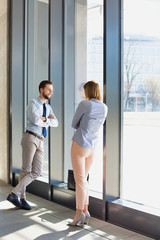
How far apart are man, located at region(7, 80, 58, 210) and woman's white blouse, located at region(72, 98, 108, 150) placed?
0.87 meters

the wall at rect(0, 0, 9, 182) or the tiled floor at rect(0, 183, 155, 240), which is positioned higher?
Answer: the wall at rect(0, 0, 9, 182)

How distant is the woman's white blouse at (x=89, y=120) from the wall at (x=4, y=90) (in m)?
2.98

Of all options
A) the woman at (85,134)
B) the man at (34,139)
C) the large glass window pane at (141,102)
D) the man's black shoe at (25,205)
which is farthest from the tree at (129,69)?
the man's black shoe at (25,205)

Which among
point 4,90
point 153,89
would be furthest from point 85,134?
point 4,90

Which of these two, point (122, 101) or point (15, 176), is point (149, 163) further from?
point (15, 176)

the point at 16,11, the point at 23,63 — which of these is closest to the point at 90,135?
the point at 23,63

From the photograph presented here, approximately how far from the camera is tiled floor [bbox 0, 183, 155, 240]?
357 centimetres

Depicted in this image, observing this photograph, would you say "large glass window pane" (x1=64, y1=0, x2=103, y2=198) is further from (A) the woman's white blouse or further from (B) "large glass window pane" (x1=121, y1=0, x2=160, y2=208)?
(A) the woman's white blouse

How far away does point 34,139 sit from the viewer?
4.54m

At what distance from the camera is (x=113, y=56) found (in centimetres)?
412

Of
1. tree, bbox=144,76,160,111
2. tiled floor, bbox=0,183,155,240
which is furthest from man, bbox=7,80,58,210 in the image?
tree, bbox=144,76,160,111

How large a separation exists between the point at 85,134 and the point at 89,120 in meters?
0.17

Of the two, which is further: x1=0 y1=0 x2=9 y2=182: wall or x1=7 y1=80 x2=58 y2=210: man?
x1=0 y1=0 x2=9 y2=182: wall

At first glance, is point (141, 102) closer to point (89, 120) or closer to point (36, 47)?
point (89, 120)
